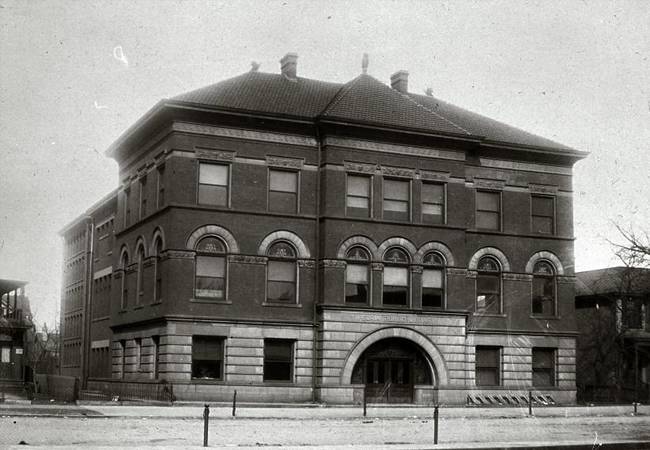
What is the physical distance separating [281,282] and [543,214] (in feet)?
48.2

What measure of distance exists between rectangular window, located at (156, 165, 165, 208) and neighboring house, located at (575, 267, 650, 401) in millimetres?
27157

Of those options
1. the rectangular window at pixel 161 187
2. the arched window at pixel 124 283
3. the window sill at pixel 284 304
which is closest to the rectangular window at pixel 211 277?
the window sill at pixel 284 304

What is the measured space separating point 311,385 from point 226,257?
6786 mm

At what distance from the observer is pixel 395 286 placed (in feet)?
140

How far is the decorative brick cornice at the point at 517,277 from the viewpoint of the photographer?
46.0 metres

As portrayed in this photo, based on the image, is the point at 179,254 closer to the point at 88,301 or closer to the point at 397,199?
the point at 397,199

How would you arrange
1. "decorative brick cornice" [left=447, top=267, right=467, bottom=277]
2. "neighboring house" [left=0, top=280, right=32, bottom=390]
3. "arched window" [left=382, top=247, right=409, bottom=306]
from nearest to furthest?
1. "arched window" [left=382, top=247, right=409, bottom=306]
2. "decorative brick cornice" [left=447, top=267, right=467, bottom=277]
3. "neighboring house" [left=0, top=280, right=32, bottom=390]

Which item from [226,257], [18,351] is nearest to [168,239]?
[226,257]

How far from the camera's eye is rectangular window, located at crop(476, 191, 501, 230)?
152ft

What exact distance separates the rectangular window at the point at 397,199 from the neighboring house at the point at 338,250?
0.22 ft

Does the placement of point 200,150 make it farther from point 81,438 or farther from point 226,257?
point 81,438

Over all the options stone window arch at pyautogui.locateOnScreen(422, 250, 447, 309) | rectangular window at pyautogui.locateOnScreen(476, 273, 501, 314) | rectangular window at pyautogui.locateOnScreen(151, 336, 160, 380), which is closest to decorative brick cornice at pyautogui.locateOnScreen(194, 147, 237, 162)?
rectangular window at pyautogui.locateOnScreen(151, 336, 160, 380)

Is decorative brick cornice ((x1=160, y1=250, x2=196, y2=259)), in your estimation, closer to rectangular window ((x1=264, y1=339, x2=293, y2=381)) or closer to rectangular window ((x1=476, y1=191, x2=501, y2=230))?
rectangular window ((x1=264, y1=339, x2=293, y2=381))

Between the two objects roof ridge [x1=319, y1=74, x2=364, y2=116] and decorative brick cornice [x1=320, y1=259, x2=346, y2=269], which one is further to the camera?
roof ridge [x1=319, y1=74, x2=364, y2=116]
